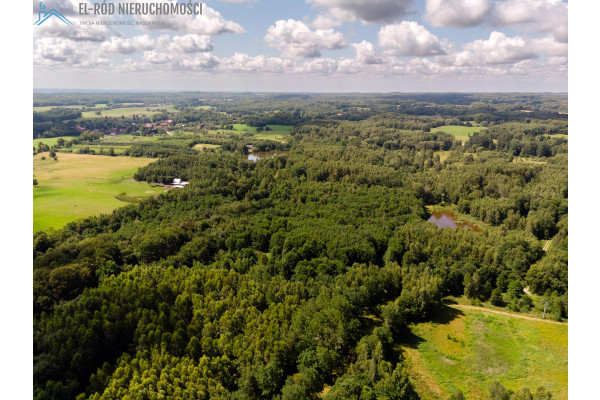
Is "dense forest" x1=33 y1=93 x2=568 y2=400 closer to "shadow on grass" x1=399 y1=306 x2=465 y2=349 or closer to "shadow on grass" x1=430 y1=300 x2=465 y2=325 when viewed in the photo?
"shadow on grass" x1=399 y1=306 x2=465 y2=349

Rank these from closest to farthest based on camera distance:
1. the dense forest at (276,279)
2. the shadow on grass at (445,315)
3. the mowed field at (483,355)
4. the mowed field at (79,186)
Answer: the dense forest at (276,279)
the mowed field at (483,355)
the shadow on grass at (445,315)
the mowed field at (79,186)

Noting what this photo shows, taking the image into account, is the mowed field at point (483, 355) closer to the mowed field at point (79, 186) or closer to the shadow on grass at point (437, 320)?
the shadow on grass at point (437, 320)

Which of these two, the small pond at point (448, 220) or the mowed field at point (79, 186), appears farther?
the small pond at point (448, 220)

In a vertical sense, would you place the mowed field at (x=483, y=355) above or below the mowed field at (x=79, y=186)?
below

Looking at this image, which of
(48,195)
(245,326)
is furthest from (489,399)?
(48,195)

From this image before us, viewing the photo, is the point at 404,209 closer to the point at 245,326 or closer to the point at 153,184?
the point at 245,326

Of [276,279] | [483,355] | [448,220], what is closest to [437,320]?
[483,355]

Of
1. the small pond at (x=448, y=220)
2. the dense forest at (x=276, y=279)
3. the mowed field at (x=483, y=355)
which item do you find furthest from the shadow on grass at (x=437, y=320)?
the small pond at (x=448, y=220)
